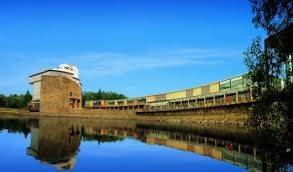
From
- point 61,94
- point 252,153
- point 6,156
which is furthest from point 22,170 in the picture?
point 61,94

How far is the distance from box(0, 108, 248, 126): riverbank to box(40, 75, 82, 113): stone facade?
3.99 metres

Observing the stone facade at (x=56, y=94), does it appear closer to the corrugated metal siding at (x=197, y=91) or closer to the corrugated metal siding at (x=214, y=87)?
the corrugated metal siding at (x=197, y=91)

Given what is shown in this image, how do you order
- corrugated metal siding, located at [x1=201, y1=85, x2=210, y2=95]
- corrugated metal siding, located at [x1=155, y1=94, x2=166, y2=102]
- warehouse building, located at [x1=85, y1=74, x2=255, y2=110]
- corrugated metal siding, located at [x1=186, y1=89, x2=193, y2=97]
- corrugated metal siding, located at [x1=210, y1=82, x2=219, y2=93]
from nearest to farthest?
1. warehouse building, located at [x1=85, y1=74, x2=255, y2=110]
2. corrugated metal siding, located at [x1=210, y1=82, x2=219, y2=93]
3. corrugated metal siding, located at [x1=201, y1=85, x2=210, y2=95]
4. corrugated metal siding, located at [x1=186, y1=89, x2=193, y2=97]
5. corrugated metal siding, located at [x1=155, y1=94, x2=166, y2=102]

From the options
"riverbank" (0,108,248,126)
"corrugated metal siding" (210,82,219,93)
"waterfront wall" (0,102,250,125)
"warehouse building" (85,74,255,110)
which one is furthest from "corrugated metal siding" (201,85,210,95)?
"riverbank" (0,108,248,126)

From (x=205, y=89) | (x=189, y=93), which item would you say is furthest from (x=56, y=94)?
(x=205, y=89)

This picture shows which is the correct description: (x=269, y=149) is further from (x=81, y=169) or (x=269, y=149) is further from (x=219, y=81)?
(x=219, y=81)

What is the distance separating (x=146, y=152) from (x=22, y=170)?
1369 centimetres

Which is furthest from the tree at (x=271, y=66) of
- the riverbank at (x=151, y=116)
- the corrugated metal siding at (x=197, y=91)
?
the corrugated metal siding at (x=197, y=91)

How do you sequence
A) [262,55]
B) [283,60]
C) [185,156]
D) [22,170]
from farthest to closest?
[185,156] → [22,170] → [262,55] → [283,60]

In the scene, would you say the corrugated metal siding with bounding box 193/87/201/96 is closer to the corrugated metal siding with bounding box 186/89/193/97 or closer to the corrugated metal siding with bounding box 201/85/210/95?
the corrugated metal siding with bounding box 201/85/210/95

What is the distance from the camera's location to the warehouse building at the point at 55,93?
131 metres

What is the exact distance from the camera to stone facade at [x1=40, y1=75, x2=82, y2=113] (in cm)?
13112

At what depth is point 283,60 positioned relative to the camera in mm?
14547

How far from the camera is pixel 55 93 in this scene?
436 feet
